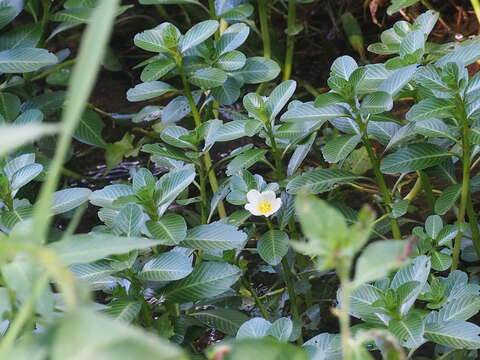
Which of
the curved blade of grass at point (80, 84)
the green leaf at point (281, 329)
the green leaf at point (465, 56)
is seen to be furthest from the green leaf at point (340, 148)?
the curved blade of grass at point (80, 84)

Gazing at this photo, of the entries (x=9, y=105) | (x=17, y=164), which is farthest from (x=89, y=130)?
(x=17, y=164)

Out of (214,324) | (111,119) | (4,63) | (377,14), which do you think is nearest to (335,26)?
(377,14)

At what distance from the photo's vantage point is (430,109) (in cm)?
145

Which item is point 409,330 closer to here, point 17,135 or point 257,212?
point 257,212

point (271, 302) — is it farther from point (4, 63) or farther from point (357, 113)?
point (4, 63)

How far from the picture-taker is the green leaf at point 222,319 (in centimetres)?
154

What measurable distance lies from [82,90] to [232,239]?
37.5 inches

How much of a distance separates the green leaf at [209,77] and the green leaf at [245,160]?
22 cm

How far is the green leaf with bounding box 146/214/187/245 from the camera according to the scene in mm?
1377

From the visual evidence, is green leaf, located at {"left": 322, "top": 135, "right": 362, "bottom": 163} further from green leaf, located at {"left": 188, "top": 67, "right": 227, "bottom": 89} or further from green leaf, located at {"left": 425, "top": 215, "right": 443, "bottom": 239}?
green leaf, located at {"left": 188, "top": 67, "right": 227, "bottom": 89}

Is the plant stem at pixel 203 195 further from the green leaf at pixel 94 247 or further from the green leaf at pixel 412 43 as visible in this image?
the green leaf at pixel 94 247

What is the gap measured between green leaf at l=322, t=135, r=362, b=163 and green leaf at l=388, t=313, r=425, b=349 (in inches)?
15.4

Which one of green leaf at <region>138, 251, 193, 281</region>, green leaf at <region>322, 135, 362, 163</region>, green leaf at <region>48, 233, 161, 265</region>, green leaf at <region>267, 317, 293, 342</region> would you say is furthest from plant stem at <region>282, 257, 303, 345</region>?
green leaf at <region>48, 233, 161, 265</region>

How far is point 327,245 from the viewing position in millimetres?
594
